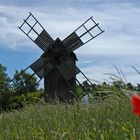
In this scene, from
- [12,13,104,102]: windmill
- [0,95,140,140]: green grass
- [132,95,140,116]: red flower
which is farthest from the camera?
[12,13,104,102]: windmill

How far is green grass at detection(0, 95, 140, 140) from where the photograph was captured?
18.0 feet

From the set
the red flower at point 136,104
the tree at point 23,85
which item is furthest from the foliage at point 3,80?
the red flower at point 136,104

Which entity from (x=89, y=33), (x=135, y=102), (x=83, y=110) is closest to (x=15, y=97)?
(x=89, y=33)

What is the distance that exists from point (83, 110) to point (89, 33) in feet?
95.8

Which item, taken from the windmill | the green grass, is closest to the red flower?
the green grass

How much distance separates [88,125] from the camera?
6.59 m

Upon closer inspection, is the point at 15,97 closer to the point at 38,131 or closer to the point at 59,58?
the point at 59,58

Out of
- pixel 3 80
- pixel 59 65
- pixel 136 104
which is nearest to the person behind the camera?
pixel 136 104

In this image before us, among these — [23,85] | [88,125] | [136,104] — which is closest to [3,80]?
[23,85]

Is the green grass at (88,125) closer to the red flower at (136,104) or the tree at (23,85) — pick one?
the red flower at (136,104)

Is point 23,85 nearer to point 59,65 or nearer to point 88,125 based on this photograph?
point 59,65

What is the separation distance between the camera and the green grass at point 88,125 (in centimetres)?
550

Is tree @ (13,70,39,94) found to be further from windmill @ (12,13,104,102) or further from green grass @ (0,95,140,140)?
green grass @ (0,95,140,140)

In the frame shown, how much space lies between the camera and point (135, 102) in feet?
9.48
